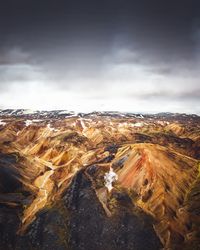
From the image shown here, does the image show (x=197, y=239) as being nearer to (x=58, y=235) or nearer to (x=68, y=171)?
(x=58, y=235)

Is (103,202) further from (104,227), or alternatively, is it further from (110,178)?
(110,178)

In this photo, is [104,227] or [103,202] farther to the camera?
[103,202]

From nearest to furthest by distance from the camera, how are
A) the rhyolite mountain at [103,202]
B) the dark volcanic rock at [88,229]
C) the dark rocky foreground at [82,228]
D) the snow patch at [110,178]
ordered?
the dark volcanic rock at [88,229]
the dark rocky foreground at [82,228]
the rhyolite mountain at [103,202]
the snow patch at [110,178]

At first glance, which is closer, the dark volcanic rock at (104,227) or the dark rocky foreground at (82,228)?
the dark volcanic rock at (104,227)

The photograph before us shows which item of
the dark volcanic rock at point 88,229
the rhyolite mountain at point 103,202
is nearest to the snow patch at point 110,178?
the rhyolite mountain at point 103,202

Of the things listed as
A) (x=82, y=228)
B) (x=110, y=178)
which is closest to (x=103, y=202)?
(x=82, y=228)

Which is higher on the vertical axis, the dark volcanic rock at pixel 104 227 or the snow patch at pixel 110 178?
the snow patch at pixel 110 178

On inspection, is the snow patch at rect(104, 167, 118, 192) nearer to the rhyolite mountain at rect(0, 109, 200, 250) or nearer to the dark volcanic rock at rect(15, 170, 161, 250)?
the rhyolite mountain at rect(0, 109, 200, 250)

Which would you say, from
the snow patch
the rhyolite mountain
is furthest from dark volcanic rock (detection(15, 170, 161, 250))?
the snow patch

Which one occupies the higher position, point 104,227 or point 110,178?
point 110,178

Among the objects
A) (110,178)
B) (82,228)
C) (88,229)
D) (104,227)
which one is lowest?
(82,228)

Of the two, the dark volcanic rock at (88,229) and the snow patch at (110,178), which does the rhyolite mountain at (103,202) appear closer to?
the dark volcanic rock at (88,229)
